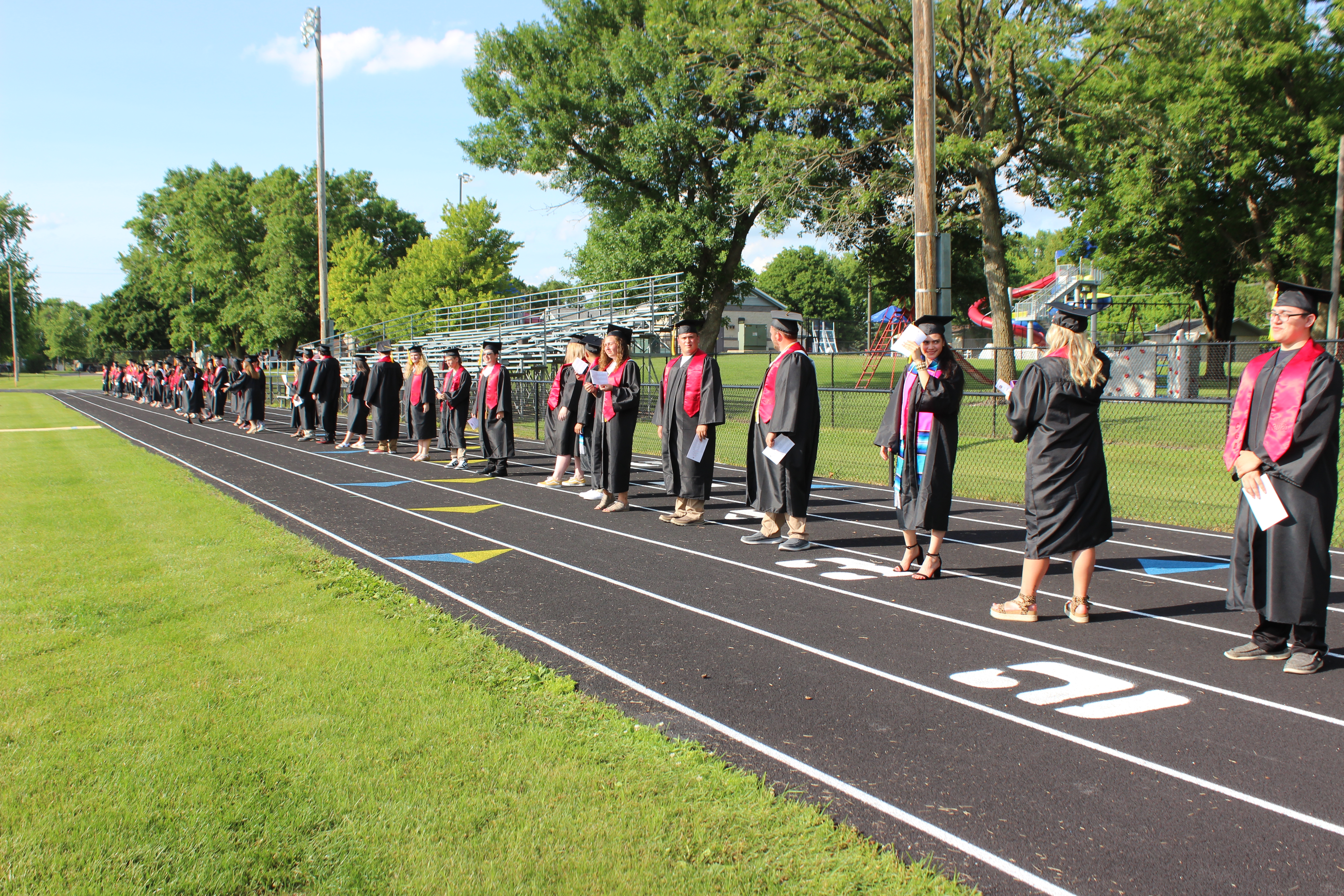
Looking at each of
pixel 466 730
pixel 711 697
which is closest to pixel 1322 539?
pixel 711 697

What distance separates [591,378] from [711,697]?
6223mm

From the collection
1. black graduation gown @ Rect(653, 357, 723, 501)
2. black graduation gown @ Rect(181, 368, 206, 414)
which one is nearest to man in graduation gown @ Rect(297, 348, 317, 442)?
black graduation gown @ Rect(181, 368, 206, 414)

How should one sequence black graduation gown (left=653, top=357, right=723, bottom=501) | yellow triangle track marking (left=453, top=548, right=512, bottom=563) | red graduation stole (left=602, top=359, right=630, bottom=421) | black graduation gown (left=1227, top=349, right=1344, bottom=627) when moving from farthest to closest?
red graduation stole (left=602, top=359, right=630, bottom=421) → black graduation gown (left=653, top=357, right=723, bottom=501) → yellow triangle track marking (left=453, top=548, right=512, bottom=563) → black graduation gown (left=1227, top=349, right=1344, bottom=627)

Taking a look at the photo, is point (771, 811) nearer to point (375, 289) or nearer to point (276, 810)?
point (276, 810)

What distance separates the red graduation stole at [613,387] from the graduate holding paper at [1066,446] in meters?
5.41

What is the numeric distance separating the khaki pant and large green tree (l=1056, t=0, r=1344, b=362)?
60.1ft

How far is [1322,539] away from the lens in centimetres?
459

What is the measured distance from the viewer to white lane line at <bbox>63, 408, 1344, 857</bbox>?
3.38 metres

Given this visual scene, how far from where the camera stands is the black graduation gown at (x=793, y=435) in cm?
786

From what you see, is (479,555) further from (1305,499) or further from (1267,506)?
(1305,499)

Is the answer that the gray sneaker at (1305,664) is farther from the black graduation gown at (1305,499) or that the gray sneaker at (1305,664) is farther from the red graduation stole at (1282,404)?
the red graduation stole at (1282,404)

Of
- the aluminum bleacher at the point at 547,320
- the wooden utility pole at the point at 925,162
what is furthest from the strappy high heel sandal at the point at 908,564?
the aluminum bleacher at the point at 547,320

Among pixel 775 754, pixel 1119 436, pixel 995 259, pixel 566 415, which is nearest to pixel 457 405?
pixel 566 415

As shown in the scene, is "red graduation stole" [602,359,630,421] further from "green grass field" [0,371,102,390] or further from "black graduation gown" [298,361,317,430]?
"green grass field" [0,371,102,390]
